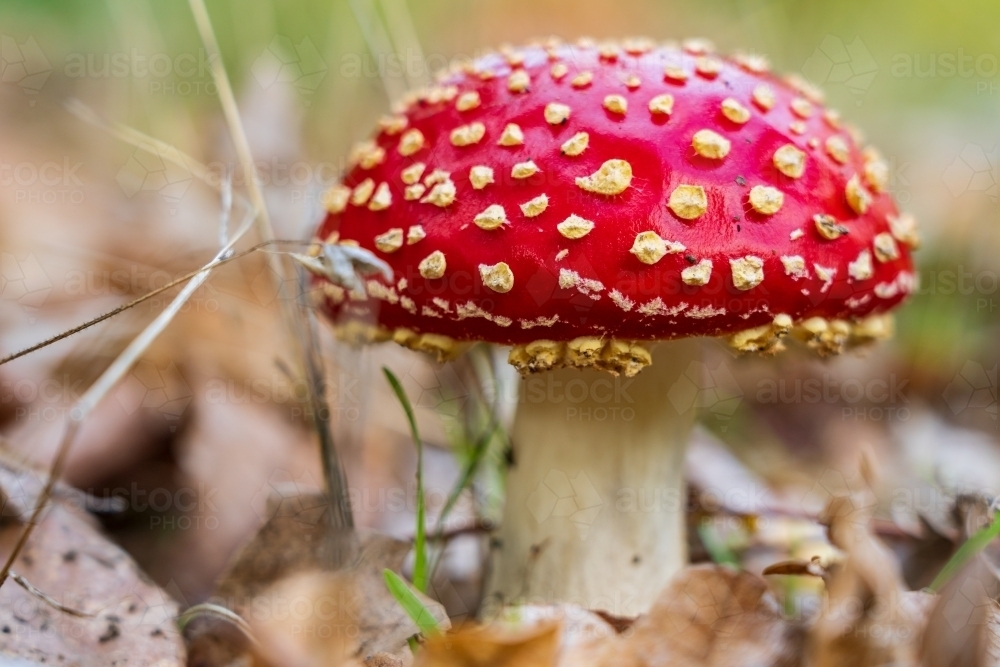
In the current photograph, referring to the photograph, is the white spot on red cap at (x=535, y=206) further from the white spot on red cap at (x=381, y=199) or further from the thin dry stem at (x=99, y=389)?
the thin dry stem at (x=99, y=389)

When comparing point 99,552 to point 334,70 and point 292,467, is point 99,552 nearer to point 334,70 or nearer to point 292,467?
point 292,467

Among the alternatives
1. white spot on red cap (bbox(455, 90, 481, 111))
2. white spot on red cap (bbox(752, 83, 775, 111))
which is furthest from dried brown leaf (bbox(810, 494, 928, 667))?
white spot on red cap (bbox(455, 90, 481, 111))

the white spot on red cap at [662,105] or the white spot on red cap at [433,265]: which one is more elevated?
the white spot on red cap at [662,105]

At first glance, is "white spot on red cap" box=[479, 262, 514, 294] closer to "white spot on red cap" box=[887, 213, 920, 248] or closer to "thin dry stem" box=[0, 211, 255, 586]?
"thin dry stem" box=[0, 211, 255, 586]

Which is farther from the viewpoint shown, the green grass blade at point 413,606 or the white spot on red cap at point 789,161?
the white spot on red cap at point 789,161

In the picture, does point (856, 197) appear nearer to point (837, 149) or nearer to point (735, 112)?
point (837, 149)

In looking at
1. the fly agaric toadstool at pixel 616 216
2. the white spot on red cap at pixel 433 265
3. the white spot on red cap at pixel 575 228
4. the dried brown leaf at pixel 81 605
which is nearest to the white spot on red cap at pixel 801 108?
the fly agaric toadstool at pixel 616 216

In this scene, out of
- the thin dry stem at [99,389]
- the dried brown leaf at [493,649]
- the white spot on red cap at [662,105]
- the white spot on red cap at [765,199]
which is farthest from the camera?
the white spot on red cap at [662,105]
